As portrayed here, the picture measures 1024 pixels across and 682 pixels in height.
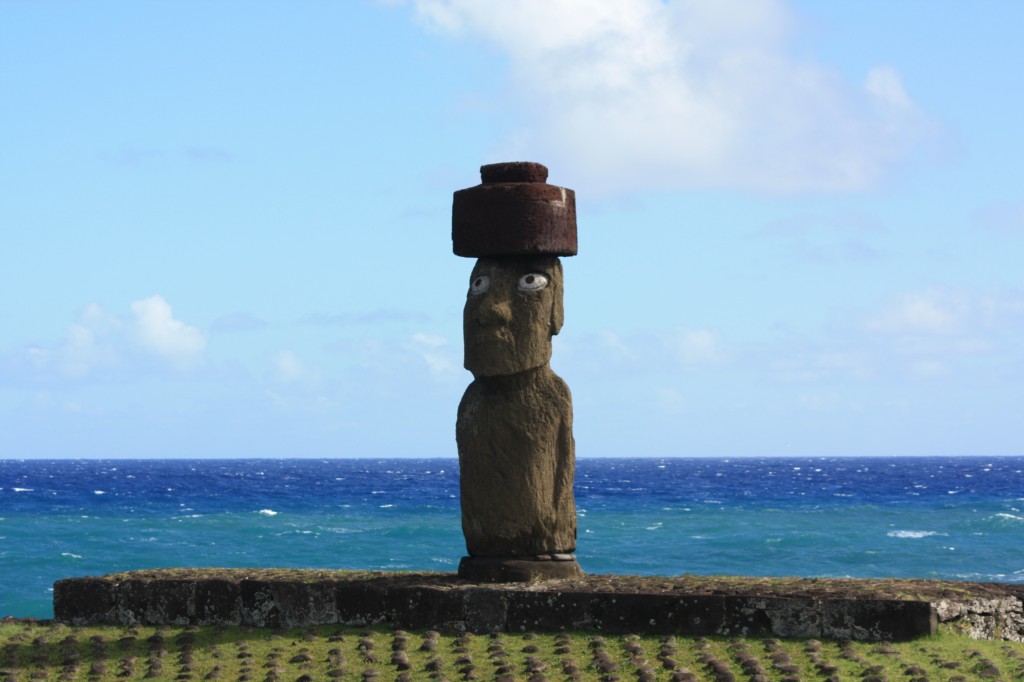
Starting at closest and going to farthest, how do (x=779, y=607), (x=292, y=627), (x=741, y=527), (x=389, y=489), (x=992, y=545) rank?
(x=779, y=607)
(x=292, y=627)
(x=992, y=545)
(x=741, y=527)
(x=389, y=489)

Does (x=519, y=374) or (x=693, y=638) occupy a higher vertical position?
(x=519, y=374)

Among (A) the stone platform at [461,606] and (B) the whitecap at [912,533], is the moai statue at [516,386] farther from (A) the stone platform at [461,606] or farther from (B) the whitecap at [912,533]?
(B) the whitecap at [912,533]

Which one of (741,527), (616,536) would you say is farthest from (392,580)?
(741,527)

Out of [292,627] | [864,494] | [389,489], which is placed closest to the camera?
[292,627]

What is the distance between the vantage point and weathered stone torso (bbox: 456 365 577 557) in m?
11.3

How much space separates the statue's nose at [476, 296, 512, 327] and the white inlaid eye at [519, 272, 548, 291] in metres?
0.20

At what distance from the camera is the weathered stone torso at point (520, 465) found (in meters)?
11.3

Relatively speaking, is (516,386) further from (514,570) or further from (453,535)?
(453,535)

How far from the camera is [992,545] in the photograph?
117 feet

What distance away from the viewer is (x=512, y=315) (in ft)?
37.0

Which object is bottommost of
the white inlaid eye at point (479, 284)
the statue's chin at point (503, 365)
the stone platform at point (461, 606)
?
the stone platform at point (461, 606)

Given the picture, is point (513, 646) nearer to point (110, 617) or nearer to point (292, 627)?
point (292, 627)

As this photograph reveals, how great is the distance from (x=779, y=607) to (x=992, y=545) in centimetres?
2788

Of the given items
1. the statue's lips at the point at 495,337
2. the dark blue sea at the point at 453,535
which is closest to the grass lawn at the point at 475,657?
the statue's lips at the point at 495,337
